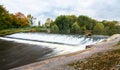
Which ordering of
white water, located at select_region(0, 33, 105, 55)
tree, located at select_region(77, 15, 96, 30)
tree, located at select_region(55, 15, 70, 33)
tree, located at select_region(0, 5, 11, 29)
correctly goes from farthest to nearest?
tree, located at select_region(77, 15, 96, 30)
tree, located at select_region(55, 15, 70, 33)
tree, located at select_region(0, 5, 11, 29)
white water, located at select_region(0, 33, 105, 55)

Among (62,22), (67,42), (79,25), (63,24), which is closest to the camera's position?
(67,42)

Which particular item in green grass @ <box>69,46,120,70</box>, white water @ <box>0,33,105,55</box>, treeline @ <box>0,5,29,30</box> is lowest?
white water @ <box>0,33,105,55</box>

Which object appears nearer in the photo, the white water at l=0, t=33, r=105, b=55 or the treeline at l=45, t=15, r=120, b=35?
the white water at l=0, t=33, r=105, b=55

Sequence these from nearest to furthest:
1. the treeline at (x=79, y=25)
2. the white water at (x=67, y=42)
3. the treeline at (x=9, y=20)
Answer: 1. the white water at (x=67, y=42)
2. the treeline at (x=9, y=20)
3. the treeline at (x=79, y=25)

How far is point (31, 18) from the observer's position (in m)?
94.8

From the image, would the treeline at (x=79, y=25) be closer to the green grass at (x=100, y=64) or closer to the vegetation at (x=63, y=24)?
the vegetation at (x=63, y=24)

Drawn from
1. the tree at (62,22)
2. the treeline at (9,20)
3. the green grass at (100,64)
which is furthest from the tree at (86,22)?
the green grass at (100,64)

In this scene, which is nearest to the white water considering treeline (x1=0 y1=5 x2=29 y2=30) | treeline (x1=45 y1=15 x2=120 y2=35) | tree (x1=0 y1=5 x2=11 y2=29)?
tree (x1=0 y1=5 x2=11 y2=29)

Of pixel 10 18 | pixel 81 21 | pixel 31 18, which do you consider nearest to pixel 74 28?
pixel 81 21

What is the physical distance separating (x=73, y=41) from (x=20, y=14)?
55.0 meters

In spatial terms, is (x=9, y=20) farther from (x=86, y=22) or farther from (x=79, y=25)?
(x=86, y=22)

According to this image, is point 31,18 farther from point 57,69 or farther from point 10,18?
point 57,69

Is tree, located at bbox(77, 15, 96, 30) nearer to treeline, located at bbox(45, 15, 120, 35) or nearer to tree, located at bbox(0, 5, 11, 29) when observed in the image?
treeline, located at bbox(45, 15, 120, 35)

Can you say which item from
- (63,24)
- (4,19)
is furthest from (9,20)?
(63,24)
